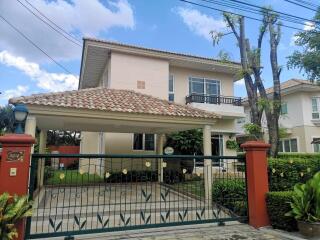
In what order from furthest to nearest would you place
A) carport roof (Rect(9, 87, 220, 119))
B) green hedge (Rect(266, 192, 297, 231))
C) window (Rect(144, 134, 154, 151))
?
window (Rect(144, 134, 154, 151)), carport roof (Rect(9, 87, 220, 119)), green hedge (Rect(266, 192, 297, 231))

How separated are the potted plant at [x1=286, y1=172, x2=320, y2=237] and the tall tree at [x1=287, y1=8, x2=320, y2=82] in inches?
493

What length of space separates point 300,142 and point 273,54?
1346 cm

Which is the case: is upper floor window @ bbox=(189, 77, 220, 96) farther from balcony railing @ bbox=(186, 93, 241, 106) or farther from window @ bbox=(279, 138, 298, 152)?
window @ bbox=(279, 138, 298, 152)

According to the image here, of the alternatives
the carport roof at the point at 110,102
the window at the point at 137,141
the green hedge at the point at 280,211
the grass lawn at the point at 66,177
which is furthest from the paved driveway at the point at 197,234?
the window at the point at 137,141

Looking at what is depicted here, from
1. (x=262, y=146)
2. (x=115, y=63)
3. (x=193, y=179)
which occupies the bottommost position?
(x=193, y=179)

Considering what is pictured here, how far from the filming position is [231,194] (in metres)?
8.70

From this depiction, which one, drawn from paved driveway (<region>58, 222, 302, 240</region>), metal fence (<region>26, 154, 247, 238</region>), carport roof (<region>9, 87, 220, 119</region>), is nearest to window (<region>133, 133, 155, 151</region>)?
carport roof (<region>9, 87, 220, 119</region>)

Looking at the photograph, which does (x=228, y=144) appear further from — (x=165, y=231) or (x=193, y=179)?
(x=165, y=231)

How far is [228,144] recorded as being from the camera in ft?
62.4

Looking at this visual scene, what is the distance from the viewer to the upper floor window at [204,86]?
19.4 metres

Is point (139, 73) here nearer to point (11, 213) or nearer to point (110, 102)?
point (110, 102)

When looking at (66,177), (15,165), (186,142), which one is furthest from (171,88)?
(15,165)

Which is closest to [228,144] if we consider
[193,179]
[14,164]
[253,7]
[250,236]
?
[193,179]

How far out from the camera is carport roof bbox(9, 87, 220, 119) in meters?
9.27
